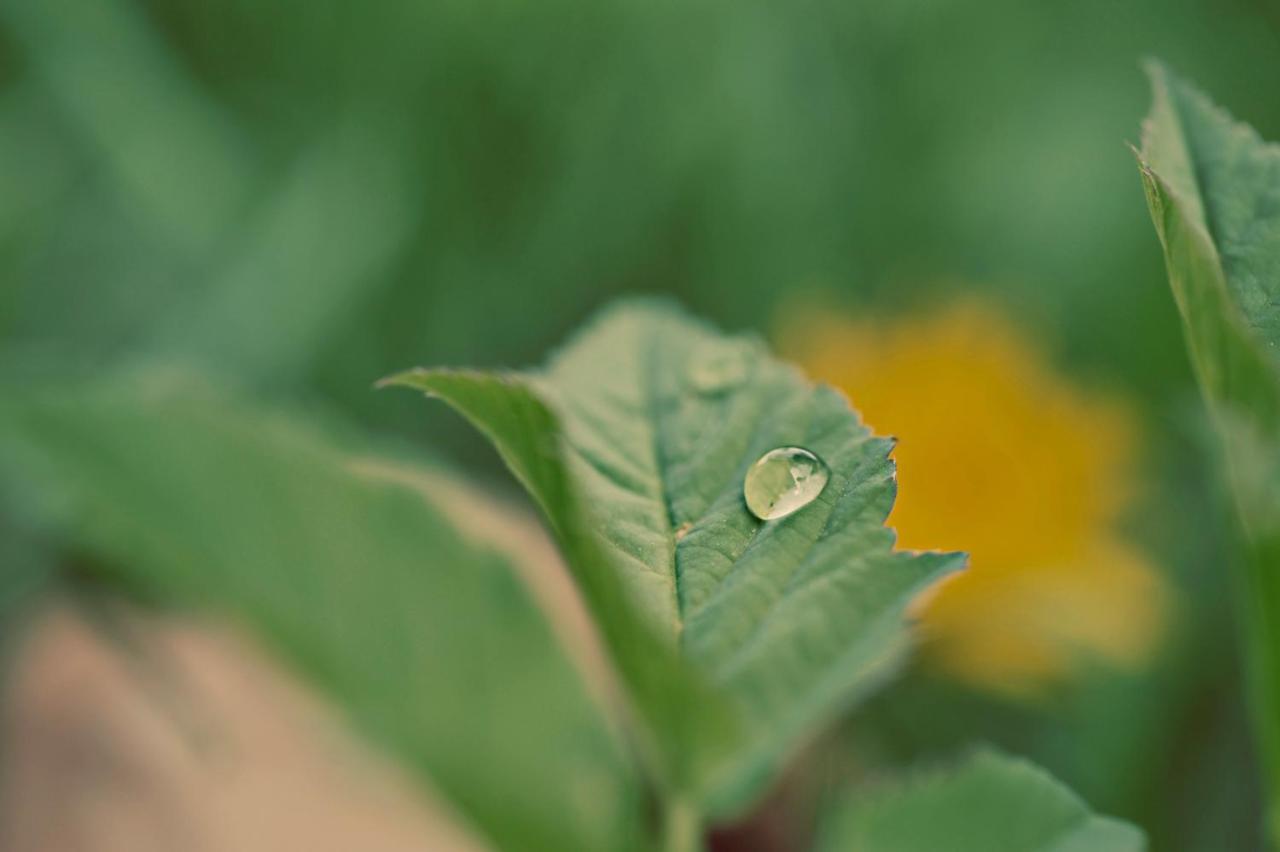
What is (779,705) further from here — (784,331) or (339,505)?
(784,331)

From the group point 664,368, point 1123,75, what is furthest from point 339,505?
point 1123,75

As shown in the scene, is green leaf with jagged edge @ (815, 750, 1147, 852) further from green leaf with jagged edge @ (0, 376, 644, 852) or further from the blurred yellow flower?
the blurred yellow flower

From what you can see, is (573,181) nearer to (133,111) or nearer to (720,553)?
(133,111)

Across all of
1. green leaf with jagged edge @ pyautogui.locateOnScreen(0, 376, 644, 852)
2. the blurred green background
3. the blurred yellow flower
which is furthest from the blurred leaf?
green leaf with jagged edge @ pyautogui.locateOnScreen(0, 376, 644, 852)

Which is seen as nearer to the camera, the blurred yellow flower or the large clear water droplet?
the large clear water droplet

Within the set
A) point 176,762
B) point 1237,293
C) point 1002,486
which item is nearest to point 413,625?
point 1237,293
